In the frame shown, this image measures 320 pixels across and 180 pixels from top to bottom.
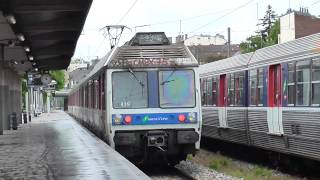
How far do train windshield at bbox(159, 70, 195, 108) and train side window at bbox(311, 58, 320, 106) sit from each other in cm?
360

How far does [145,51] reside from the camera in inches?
636

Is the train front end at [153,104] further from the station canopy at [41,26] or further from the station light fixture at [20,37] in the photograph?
the station light fixture at [20,37]

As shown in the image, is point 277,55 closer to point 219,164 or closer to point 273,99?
point 273,99

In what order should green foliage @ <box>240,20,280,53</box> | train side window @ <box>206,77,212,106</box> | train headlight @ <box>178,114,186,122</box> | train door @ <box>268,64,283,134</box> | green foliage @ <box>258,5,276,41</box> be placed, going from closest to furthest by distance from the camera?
1. train door @ <box>268,64,283,134</box>
2. train headlight @ <box>178,114,186,122</box>
3. train side window @ <box>206,77,212,106</box>
4. green foliage @ <box>240,20,280,53</box>
5. green foliage @ <box>258,5,276,41</box>

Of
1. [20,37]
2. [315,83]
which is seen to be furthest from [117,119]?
[20,37]

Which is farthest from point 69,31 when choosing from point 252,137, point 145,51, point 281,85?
point 281,85

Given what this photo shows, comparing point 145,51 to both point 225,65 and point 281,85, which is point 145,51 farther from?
point 225,65

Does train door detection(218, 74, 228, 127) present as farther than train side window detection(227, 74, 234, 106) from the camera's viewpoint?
Yes

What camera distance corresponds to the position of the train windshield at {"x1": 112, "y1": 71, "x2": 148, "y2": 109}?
15.6 meters

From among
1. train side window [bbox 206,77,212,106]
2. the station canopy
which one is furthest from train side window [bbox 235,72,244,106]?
the station canopy

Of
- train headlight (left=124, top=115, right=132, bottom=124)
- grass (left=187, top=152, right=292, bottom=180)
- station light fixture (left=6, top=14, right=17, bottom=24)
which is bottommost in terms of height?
grass (left=187, top=152, right=292, bottom=180)

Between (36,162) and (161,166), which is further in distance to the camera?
(161,166)

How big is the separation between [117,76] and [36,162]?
3195 mm

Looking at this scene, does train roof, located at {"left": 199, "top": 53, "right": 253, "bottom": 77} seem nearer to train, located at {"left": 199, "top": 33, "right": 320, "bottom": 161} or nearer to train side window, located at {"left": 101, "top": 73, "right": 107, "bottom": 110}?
train, located at {"left": 199, "top": 33, "right": 320, "bottom": 161}
